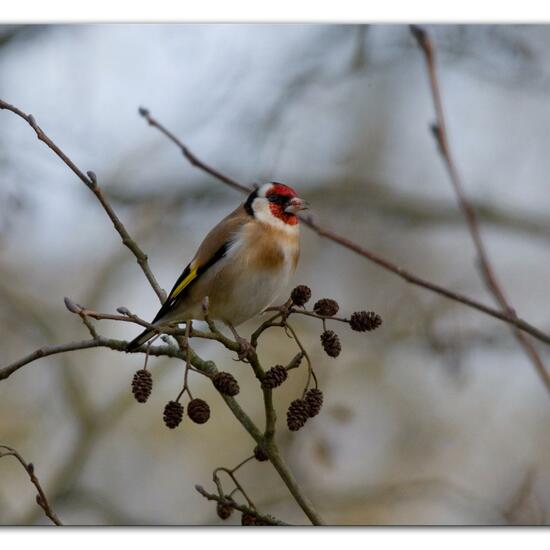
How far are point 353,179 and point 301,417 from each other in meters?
1.14

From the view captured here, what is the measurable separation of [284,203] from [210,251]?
0.22 meters

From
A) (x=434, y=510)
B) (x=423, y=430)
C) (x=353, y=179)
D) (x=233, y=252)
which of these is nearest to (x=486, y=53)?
(x=353, y=179)

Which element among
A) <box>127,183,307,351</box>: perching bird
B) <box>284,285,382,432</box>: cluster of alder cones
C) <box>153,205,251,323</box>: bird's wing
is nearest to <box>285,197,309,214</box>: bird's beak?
<box>127,183,307,351</box>: perching bird

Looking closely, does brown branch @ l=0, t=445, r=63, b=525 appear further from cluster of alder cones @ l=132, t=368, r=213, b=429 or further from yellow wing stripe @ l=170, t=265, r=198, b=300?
yellow wing stripe @ l=170, t=265, r=198, b=300

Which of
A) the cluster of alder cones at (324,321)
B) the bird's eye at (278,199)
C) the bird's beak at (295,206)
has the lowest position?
the cluster of alder cones at (324,321)

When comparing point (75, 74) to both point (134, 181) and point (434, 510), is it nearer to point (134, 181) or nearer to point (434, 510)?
point (134, 181)

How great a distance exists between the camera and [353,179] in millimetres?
2443

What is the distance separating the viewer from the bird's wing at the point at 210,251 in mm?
1978

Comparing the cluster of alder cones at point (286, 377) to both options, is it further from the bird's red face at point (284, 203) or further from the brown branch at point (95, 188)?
the bird's red face at point (284, 203)

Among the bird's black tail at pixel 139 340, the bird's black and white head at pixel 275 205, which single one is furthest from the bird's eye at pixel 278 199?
the bird's black tail at pixel 139 340

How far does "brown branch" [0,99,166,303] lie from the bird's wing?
4.6 inches
